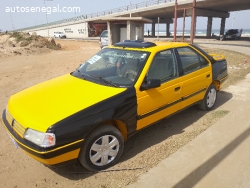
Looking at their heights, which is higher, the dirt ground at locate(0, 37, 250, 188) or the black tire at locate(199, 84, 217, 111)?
the black tire at locate(199, 84, 217, 111)

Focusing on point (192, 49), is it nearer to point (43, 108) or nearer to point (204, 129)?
point (204, 129)

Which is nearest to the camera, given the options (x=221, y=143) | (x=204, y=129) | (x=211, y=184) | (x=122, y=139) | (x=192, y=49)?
(x=211, y=184)

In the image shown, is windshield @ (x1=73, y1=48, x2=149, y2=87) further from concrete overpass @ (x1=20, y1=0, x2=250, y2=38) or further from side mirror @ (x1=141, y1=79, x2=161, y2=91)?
concrete overpass @ (x1=20, y1=0, x2=250, y2=38)

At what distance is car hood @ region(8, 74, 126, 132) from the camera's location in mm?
2484

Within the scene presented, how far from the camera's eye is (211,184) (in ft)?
8.36

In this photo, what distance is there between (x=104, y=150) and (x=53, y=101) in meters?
0.95

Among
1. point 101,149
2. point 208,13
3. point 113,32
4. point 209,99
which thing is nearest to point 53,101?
point 101,149

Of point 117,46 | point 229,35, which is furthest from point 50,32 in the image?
point 117,46

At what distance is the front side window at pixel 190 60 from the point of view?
3879 mm

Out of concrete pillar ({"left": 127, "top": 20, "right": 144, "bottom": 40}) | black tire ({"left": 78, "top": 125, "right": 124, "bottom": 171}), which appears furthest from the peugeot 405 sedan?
concrete pillar ({"left": 127, "top": 20, "right": 144, "bottom": 40})

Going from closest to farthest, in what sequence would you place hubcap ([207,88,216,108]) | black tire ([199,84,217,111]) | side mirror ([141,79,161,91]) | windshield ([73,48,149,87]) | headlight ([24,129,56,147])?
headlight ([24,129,56,147]) < side mirror ([141,79,161,91]) < windshield ([73,48,149,87]) < black tire ([199,84,217,111]) < hubcap ([207,88,216,108])

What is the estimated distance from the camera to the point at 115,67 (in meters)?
3.60

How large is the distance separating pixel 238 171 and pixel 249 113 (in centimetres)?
220

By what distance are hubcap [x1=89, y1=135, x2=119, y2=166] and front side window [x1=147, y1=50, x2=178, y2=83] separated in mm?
1138
